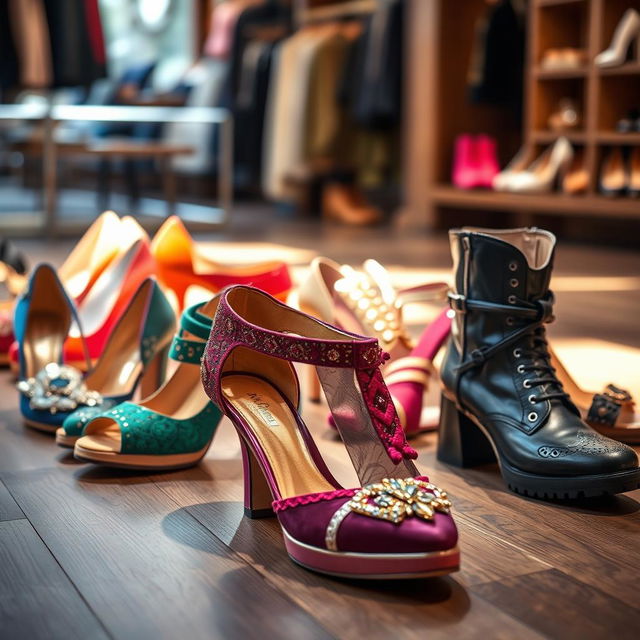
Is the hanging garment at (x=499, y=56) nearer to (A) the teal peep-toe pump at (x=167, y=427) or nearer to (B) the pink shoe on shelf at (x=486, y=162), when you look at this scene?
(B) the pink shoe on shelf at (x=486, y=162)

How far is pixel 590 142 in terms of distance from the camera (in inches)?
166

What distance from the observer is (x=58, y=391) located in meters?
1.44

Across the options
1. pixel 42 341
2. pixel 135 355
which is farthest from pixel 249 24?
pixel 135 355

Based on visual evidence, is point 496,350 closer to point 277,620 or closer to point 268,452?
point 268,452

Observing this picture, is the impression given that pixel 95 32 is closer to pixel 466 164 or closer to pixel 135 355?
pixel 466 164

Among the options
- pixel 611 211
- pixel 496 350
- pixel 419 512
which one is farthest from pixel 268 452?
pixel 611 211

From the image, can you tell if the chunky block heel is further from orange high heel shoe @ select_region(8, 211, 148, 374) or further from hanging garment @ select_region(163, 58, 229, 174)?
hanging garment @ select_region(163, 58, 229, 174)

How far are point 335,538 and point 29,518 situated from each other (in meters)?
0.39

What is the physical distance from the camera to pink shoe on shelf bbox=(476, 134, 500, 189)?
4.84 meters

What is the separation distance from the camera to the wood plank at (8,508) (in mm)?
1092

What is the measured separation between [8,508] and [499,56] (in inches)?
163

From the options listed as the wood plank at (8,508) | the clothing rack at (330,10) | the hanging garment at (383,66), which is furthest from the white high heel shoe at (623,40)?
the wood plank at (8,508)

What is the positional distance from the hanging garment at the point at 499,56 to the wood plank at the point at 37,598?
416 cm

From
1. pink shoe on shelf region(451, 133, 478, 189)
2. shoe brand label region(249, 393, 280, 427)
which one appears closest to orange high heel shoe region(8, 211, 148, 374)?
shoe brand label region(249, 393, 280, 427)
